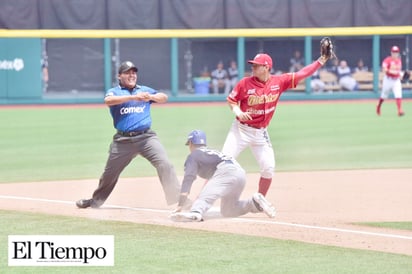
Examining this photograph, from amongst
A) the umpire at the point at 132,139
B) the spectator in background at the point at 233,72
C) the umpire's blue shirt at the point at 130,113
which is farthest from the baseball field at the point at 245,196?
the spectator in background at the point at 233,72

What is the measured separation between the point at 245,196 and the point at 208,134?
8254 mm

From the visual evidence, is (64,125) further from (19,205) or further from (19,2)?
(19,205)

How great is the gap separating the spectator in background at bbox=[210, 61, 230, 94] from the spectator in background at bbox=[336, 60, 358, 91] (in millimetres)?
3338

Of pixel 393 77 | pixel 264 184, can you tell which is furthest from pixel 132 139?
pixel 393 77

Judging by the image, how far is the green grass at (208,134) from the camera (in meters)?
14.9

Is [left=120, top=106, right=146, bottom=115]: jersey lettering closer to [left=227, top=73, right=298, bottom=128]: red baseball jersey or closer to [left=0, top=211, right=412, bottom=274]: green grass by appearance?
[left=227, top=73, right=298, bottom=128]: red baseball jersey

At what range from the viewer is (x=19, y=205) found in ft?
35.5

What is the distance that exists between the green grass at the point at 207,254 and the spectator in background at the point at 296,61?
20.9m

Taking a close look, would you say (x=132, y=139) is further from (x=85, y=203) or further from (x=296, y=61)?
(x=296, y=61)

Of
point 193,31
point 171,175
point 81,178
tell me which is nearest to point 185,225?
point 171,175

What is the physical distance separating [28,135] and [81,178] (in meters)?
6.62

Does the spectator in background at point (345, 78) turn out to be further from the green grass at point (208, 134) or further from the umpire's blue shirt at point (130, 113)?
the umpire's blue shirt at point (130, 113)

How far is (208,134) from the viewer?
1967 centimetres

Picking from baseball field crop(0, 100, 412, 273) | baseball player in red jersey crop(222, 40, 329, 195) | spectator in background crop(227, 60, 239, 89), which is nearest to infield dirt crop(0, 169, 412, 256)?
baseball field crop(0, 100, 412, 273)
